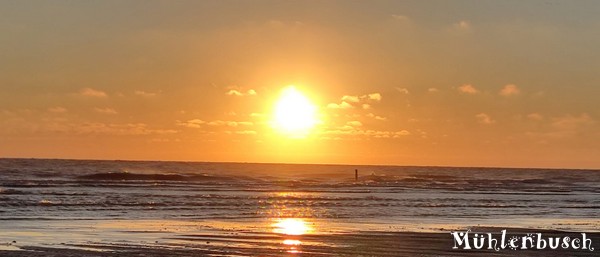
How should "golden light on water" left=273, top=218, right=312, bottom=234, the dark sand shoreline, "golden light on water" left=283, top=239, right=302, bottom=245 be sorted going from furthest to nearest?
"golden light on water" left=273, top=218, right=312, bottom=234, "golden light on water" left=283, top=239, right=302, bottom=245, the dark sand shoreline

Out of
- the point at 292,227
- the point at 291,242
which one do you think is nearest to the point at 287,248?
the point at 291,242

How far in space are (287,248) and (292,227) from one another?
7.63 m

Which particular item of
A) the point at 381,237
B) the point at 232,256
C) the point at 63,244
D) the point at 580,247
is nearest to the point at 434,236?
the point at 381,237

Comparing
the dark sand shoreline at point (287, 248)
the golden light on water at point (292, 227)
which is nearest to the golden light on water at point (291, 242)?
the dark sand shoreline at point (287, 248)

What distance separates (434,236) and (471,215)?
43.0ft

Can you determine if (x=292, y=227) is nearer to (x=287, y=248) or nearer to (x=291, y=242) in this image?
(x=291, y=242)

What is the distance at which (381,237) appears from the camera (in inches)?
1135

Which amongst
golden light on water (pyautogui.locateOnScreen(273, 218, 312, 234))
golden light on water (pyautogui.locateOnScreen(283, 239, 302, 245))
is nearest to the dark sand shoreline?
golden light on water (pyautogui.locateOnScreen(283, 239, 302, 245))

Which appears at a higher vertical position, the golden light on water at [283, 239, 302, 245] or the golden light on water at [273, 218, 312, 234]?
the golden light on water at [273, 218, 312, 234]

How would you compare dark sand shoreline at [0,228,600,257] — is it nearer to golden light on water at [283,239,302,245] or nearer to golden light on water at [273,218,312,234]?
golden light on water at [283,239,302,245]

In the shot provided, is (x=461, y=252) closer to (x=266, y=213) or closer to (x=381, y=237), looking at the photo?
(x=381, y=237)

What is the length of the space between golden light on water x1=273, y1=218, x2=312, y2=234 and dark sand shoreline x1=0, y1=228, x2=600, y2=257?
1.60m

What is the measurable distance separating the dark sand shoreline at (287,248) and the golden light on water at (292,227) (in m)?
1.60

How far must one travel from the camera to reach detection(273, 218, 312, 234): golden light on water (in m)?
30.2
